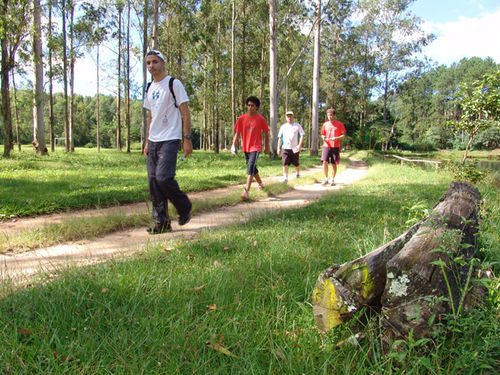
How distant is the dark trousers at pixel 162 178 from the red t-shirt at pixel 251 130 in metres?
3.31

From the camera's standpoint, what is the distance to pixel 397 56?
40781 millimetres

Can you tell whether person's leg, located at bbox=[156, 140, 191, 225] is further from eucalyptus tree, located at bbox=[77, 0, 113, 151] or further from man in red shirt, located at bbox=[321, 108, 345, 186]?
eucalyptus tree, located at bbox=[77, 0, 113, 151]

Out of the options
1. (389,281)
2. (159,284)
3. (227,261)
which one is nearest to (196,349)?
(159,284)

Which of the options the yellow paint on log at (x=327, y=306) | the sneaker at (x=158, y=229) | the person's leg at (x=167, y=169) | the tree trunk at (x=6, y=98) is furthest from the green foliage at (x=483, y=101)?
the tree trunk at (x=6, y=98)

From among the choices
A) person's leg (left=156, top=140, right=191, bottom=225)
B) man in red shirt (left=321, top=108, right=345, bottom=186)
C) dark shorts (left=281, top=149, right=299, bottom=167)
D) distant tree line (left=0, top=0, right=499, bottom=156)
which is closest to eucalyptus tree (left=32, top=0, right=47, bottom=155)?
distant tree line (left=0, top=0, right=499, bottom=156)

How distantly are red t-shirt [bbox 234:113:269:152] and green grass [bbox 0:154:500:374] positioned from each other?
16.5 ft

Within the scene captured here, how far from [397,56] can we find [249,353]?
4670 centimetres

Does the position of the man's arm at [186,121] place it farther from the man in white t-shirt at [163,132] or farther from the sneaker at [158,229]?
the sneaker at [158,229]

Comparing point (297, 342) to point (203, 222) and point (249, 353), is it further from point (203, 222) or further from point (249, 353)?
point (203, 222)

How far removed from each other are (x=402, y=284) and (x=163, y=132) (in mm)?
3786

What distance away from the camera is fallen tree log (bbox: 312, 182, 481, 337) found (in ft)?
5.43

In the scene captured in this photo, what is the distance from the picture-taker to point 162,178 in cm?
454

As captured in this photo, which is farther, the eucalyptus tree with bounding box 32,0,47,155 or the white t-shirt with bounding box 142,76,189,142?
the eucalyptus tree with bounding box 32,0,47,155

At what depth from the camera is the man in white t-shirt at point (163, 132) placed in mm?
4551
